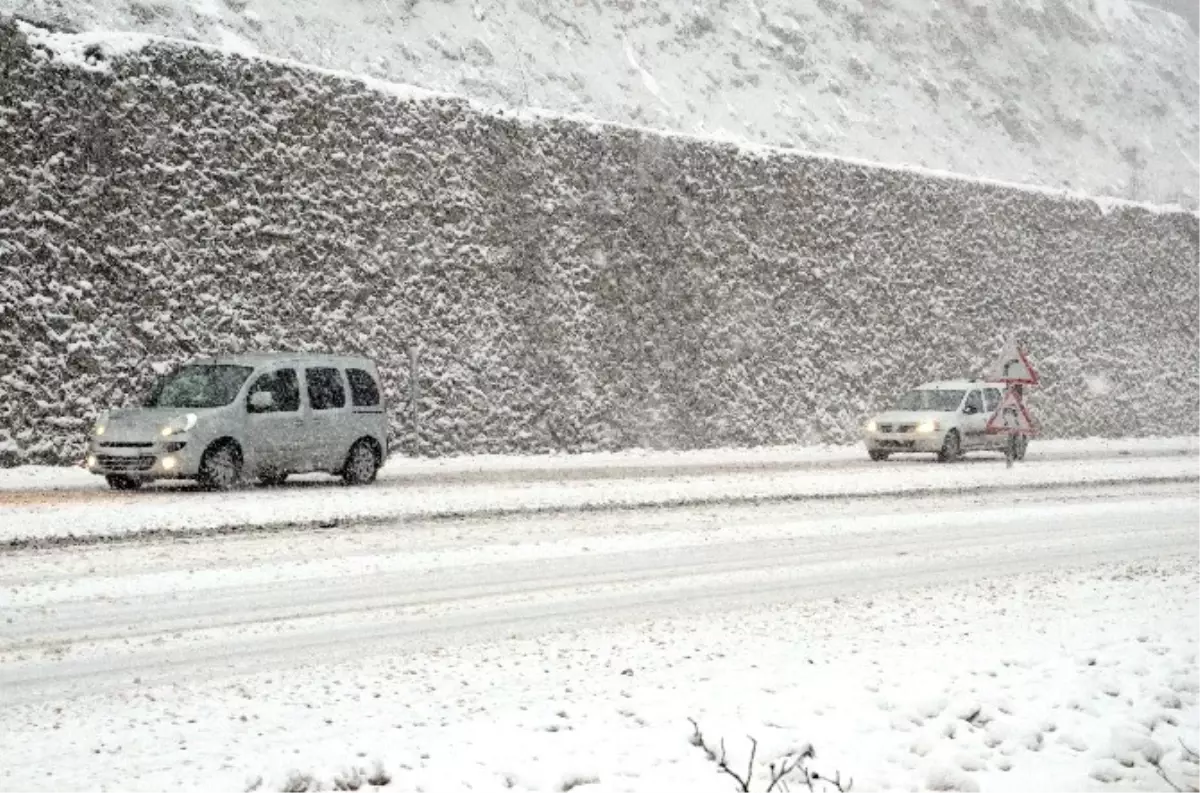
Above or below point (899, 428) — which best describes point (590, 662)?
below

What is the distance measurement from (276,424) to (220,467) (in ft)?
3.31

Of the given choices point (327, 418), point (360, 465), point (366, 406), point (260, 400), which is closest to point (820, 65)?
point (366, 406)

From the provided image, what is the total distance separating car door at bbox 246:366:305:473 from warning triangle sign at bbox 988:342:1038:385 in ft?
42.4

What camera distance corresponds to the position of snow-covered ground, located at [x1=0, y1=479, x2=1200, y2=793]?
5023 mm

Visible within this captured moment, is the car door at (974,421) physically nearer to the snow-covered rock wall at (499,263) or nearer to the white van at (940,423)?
the white van at (940,423)

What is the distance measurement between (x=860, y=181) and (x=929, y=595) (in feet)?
64.6

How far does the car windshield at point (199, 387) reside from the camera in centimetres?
1647

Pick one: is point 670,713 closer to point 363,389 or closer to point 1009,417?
point 363,389

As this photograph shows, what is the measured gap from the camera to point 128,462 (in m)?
15.7

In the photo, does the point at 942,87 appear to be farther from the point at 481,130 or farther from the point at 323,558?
the point at 323,558

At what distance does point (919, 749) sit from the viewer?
523 cm

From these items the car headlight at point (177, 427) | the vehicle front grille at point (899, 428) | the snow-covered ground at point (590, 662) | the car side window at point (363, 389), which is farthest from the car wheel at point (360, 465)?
the vehicle front grille at point (899, 428)

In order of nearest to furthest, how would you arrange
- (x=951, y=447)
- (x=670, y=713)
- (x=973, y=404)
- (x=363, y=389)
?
(x=670, y=713) < (x=363, y=389) < (x=951, y=447) < (x=973, y=404)

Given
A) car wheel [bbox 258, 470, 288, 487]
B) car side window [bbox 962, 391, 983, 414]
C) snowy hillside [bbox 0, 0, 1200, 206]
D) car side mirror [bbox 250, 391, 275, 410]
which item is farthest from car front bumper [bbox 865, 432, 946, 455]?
car side mirror [bbox 250, 391, 275, 410]
